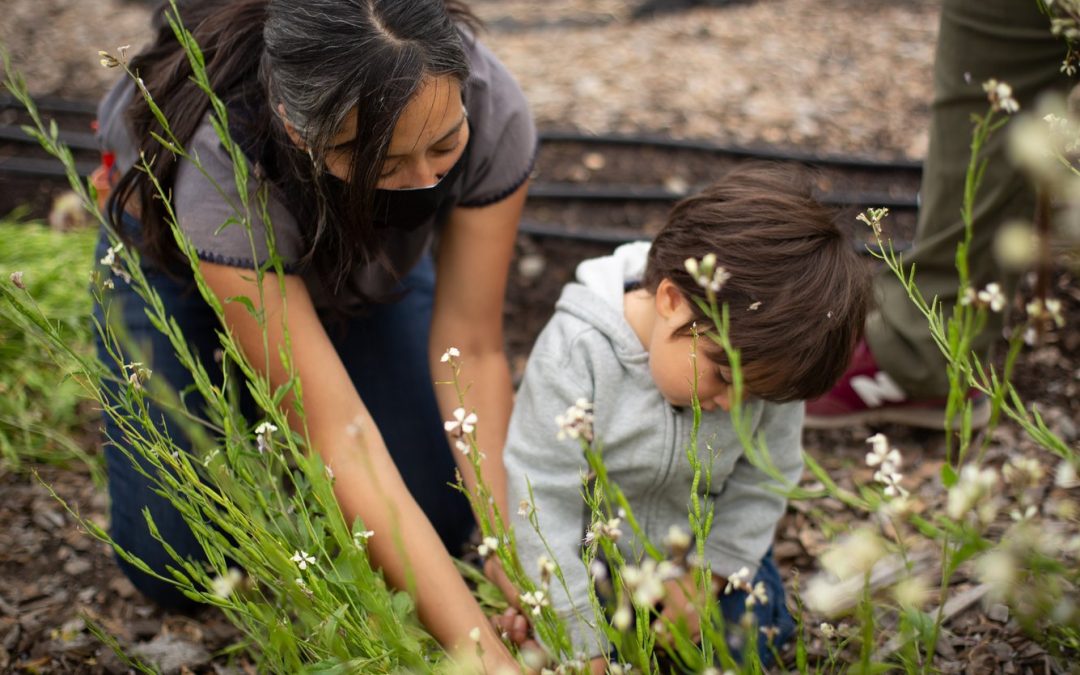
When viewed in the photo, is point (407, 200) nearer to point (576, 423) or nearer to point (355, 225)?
point (355, 225)

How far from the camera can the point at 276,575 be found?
1.26 m

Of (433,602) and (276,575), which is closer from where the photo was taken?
(276,575)

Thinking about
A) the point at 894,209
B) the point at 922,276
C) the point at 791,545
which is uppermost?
the point at 922,276

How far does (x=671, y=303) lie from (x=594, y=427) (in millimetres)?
284

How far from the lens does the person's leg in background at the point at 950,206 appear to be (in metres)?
1.79

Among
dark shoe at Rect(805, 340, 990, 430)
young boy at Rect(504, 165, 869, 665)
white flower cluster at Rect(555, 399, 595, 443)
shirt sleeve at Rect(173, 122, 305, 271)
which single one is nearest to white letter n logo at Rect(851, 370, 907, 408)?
dark shoe at Rect(805, 340, 990, 430)

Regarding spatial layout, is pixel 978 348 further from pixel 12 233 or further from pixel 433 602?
pixel 12 233

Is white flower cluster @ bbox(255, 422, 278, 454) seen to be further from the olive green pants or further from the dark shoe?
the dark shoe

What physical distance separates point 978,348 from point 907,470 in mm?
370

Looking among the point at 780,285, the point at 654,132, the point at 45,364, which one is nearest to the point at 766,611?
the point at 780,285

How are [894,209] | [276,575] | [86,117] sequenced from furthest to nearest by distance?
1. [86,117]
2. [894,209]
3. [276,575]

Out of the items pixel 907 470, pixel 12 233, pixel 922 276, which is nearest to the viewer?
pixel 922 276

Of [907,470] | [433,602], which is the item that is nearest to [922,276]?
[907,470]

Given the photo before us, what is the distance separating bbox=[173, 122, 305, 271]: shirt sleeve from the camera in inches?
60.1
